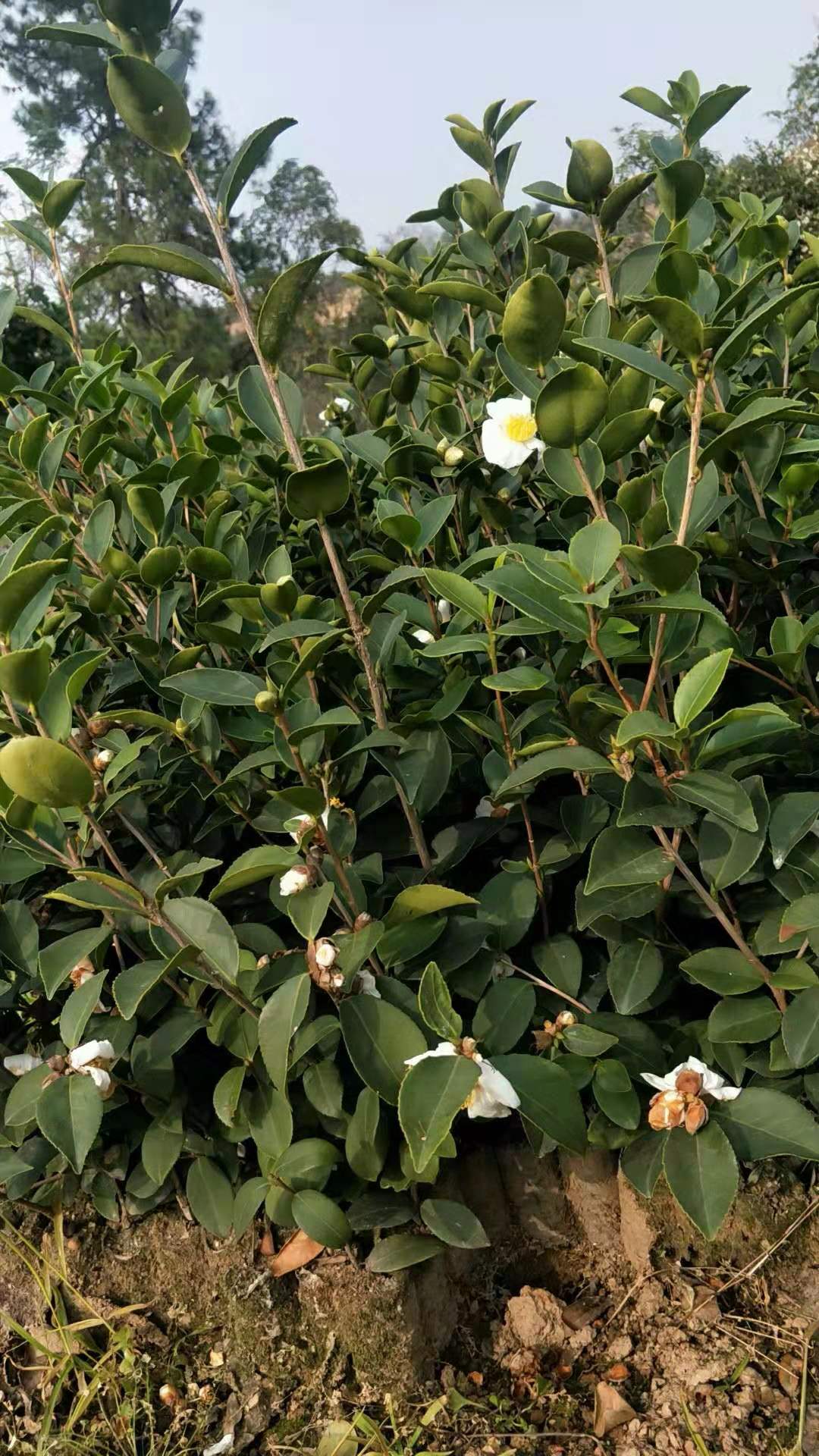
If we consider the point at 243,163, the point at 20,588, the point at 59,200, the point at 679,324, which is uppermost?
the point at 59,200

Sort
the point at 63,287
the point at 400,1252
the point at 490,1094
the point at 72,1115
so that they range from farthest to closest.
Answer: the point at 63,287 < the point at 400,1252 < the point at 72,1115 < the point at 490,1094

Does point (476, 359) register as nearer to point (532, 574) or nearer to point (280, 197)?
point (532, 574)

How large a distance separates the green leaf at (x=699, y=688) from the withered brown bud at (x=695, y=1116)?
1.39ft

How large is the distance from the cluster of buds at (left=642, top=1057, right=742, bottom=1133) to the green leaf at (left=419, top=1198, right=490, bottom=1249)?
0.25m

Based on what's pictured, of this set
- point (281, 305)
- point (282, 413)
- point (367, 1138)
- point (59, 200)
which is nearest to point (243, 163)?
point (281, 305)

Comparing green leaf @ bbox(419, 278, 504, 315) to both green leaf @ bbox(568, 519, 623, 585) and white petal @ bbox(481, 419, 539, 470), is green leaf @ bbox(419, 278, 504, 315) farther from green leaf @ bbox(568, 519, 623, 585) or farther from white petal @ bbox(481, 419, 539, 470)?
green leaf @ bbox(568, 519, 623, 585)

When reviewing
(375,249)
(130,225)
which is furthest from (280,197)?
(375,249)

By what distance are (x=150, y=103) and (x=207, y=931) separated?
91 cm

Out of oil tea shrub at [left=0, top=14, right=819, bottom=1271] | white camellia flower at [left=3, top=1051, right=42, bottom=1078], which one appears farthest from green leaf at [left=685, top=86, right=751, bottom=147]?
white camellia flower at [left=3, top=1051, right=42, bottom=1078]

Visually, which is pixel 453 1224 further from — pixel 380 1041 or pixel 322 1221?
pixel 380 1041

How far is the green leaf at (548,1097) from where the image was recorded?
107cm

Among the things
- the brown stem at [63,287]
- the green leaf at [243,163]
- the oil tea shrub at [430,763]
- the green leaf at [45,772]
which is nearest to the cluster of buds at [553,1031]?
the oil tea shrub at [430,763]

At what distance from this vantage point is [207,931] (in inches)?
43.7

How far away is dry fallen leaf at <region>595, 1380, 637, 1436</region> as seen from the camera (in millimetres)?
1171
